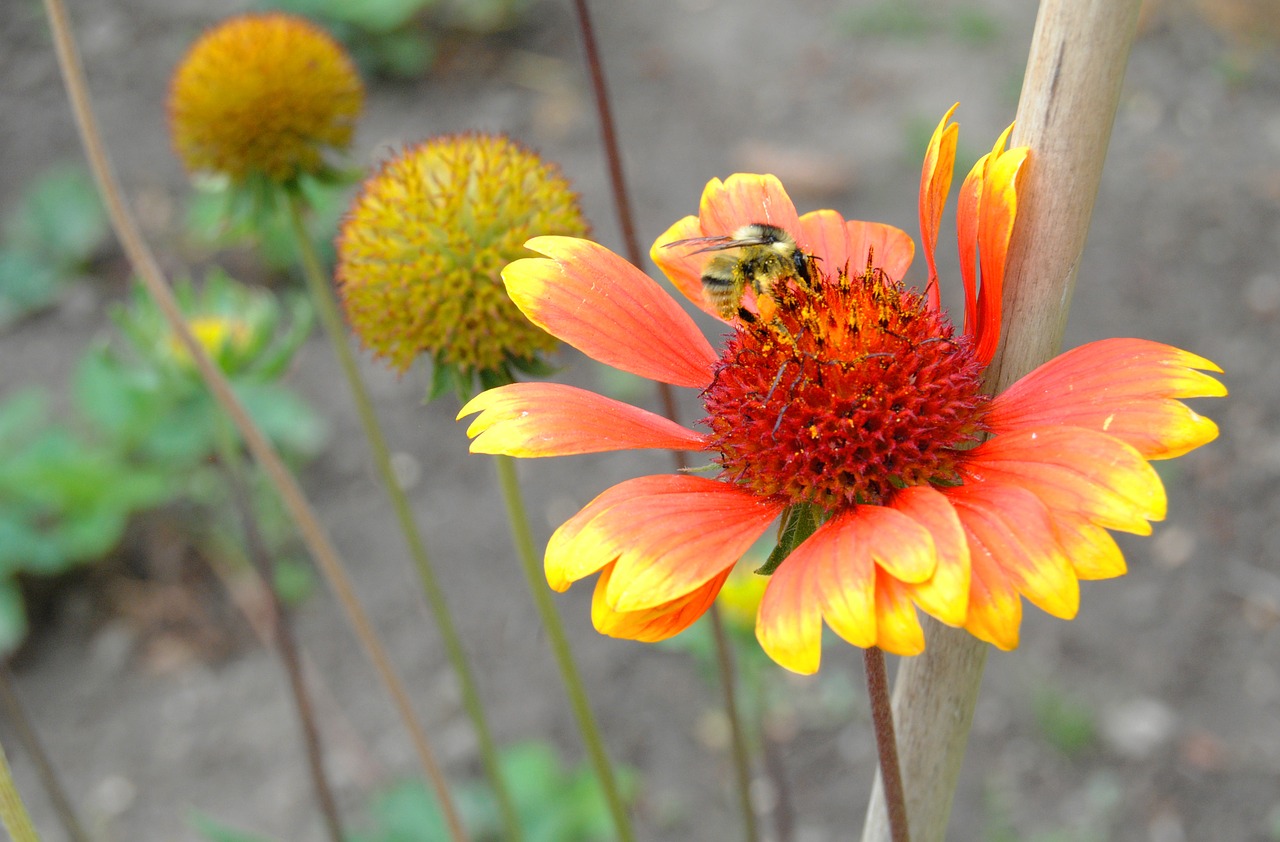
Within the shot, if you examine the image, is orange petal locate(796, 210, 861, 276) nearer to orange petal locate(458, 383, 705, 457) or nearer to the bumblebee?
the bumblebee

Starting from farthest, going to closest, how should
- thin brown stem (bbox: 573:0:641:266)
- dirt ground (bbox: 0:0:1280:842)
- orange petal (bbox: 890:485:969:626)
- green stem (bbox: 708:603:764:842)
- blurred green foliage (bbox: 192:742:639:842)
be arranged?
dirt ground (bbox: 0:0:1280:842), blurred green foliage (bbox: 192:742:639:842), green stem (bbox: 708:603:764:842), thin brown stem (bbox: 573:0:641:266), orange petal (bbox: 890:485:969:626)

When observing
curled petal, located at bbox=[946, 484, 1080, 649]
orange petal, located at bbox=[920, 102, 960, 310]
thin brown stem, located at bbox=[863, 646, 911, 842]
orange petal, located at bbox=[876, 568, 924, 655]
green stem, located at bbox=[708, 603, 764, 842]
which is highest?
orange petal, located at bbox=[920, 102, 960, 310]

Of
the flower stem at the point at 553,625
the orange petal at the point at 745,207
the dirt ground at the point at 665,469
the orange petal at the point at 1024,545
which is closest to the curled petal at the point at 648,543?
the orange petal at the point at 1024,545

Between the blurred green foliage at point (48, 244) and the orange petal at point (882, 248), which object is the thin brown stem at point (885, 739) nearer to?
the orange petal at point (882, 248)

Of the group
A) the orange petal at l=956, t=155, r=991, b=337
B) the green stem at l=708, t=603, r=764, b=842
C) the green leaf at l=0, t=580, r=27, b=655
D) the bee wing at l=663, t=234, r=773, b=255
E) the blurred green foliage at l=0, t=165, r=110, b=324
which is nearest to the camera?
the orange petal at l=956, t=155, r=991, b=337

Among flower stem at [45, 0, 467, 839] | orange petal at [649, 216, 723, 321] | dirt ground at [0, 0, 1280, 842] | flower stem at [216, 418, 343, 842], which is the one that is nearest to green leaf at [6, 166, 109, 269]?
dirt ground at [0, 0, 1280, 842]

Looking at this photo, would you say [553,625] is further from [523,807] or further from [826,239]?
[523,807]
